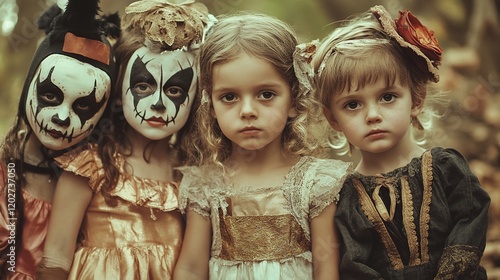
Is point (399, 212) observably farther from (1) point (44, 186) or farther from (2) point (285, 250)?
(1) point (44, 186)

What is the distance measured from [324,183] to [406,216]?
26 cm

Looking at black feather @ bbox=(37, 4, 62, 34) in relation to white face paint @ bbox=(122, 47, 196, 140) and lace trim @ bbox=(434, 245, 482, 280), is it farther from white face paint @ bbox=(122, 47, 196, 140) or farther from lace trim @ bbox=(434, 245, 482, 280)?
lace trim @ bbox=(434, 245, 482, 280)

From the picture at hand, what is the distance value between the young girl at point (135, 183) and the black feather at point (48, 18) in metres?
0.23

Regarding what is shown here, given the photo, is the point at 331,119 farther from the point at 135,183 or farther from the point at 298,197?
the point at 135,183

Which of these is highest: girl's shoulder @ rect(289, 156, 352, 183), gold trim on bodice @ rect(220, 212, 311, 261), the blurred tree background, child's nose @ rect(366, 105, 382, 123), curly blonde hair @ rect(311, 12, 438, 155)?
the blurred tree background

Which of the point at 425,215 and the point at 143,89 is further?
the point at 143,89

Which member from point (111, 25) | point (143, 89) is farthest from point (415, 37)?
point (111, 25)

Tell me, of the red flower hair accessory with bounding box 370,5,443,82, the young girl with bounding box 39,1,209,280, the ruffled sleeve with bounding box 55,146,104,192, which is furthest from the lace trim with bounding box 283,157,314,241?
the ruffled sleeve with bounding box 55,146,104,192

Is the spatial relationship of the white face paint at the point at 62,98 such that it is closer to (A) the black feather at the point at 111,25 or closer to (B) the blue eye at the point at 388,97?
(A) the black feather at the point at 111,25

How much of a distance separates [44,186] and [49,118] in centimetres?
28

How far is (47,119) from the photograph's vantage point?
77.1 inches

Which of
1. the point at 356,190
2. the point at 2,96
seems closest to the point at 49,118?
the point at 356,190

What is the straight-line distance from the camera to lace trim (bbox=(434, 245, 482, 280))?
5.84 ft

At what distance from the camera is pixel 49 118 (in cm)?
196
